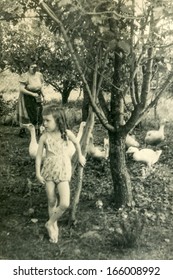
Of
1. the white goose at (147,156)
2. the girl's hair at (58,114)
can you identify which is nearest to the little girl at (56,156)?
the girl's hair at (58,114)

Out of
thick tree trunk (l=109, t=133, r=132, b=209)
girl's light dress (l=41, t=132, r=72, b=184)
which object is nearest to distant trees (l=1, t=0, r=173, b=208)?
thick tree trunk (l=109, t=133, r=132, b=209)

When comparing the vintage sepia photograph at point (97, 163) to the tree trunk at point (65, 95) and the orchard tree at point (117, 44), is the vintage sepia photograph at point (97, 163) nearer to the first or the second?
the orchard tree at point (117, 44)

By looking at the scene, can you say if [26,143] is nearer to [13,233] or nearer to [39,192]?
[39,192]

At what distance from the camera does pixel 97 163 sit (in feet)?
20.7

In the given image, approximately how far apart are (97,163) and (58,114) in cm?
201

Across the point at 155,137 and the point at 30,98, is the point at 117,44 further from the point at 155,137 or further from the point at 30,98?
the point at 30,98

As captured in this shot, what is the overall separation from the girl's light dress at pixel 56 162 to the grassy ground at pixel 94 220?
579 mm

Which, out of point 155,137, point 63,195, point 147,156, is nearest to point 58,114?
point 63,195

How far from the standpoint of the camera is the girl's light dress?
14.5ft

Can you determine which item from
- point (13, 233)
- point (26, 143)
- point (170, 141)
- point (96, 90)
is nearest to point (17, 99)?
point (26, 143)

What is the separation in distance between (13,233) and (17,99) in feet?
10.8

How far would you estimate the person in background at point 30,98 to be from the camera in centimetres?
754

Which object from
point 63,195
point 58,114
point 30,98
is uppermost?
point 30,98

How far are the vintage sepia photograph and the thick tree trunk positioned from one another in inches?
0.4
